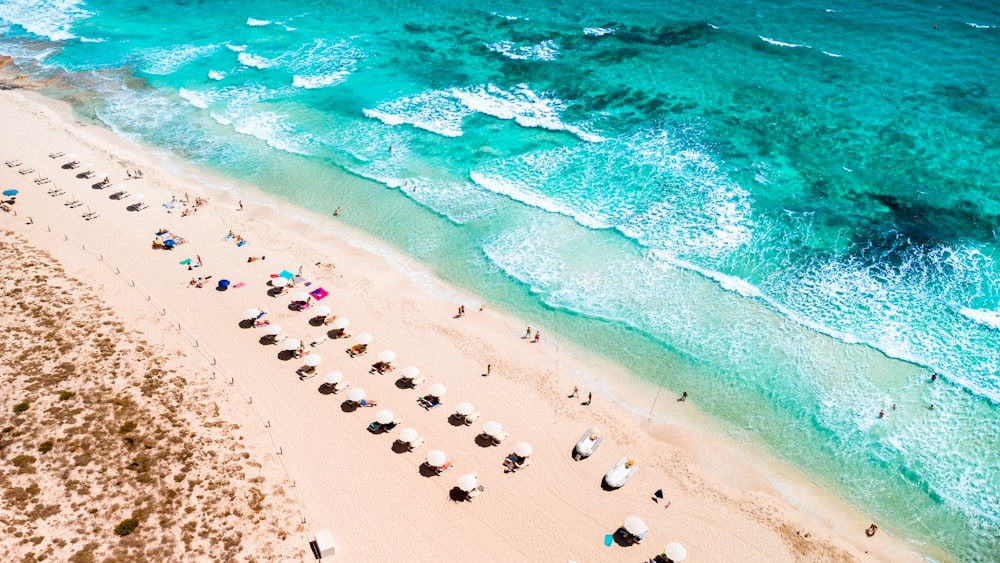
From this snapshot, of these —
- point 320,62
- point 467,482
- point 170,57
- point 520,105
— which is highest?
point 320,62

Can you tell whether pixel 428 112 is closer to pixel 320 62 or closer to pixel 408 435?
pixel 320 62

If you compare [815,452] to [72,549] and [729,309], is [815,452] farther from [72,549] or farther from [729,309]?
[72,549]

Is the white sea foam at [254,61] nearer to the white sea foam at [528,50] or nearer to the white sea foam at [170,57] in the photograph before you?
the white sea foam at [170,57]

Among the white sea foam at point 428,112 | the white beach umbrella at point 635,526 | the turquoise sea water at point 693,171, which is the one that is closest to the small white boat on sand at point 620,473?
the white beach umbrella at point 635,526

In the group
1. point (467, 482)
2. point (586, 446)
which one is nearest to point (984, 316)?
point (586, 446)

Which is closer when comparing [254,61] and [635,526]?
[635,526]

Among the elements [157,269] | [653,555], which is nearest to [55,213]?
[157,269]
